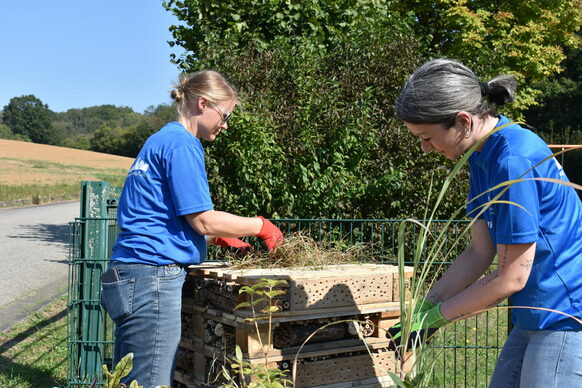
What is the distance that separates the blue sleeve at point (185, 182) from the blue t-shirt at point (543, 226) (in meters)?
1.11

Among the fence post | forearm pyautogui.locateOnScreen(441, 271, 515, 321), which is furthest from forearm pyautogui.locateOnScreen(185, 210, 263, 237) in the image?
the fence post

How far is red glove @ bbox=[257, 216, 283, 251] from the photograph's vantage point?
116 inches

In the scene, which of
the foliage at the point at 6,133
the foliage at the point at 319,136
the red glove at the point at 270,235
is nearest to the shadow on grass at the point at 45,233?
the foliage at the point at 319,136

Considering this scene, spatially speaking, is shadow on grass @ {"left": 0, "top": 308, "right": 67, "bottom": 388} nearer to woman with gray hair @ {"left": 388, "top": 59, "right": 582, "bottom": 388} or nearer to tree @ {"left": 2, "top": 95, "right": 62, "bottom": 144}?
woman with gray hair @ {"left": 388, "top": 59, "right": 582, "bottom": 388}

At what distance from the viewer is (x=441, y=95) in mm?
1774

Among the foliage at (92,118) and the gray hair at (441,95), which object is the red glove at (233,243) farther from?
the foliage at (92,118)

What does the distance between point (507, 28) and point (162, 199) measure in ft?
43.8

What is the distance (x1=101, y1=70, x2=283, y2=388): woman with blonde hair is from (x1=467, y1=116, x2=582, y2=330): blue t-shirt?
1.14m

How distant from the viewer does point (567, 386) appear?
1.72 meters

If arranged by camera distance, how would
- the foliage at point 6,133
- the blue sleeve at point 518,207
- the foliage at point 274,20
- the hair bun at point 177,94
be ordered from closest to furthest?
the blue sleeve at point 518,207, the hair bun at point 177,94, the foliage at point 274,20, the foliage at point 6,133

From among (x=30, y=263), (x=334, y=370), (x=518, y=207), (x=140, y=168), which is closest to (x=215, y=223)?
(x=140, y=168)

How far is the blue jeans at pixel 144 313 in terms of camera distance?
2461mm

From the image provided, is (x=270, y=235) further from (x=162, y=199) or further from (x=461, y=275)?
(x=461, y=275)

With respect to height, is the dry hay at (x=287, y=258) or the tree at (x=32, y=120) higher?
the tree at (x=32, y=120)
